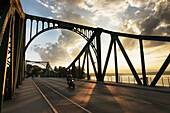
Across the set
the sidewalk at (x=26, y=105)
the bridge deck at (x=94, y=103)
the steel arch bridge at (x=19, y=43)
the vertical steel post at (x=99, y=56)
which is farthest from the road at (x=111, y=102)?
the vertical steel post at (x=99, y=56)

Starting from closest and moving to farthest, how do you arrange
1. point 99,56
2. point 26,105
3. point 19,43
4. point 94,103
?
point 26,105, point 94,103, point 19,43, point 99,56

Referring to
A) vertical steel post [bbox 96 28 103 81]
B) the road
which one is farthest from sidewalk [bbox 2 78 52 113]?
vertical steel post [bbox 96 28 103 81]

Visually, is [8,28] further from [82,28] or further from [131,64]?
[82,28]

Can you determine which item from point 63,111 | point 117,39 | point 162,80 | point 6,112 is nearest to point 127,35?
point 117,39

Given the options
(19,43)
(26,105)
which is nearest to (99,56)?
(19,43)

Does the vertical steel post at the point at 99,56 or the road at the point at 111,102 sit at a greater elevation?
the vertical steel post at the point at 99,56

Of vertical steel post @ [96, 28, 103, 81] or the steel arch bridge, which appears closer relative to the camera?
the steel arch bridge

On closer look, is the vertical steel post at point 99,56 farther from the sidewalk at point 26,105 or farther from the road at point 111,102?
the sidewalk at point 26,105

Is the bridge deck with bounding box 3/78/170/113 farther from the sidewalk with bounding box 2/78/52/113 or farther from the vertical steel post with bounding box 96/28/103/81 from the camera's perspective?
the vertical steel post with bounding box 96/28/103/81

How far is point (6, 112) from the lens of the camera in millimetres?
4887

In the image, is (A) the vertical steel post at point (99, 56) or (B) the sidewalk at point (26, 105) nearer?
(B) the sidewalk at point (26, 105)

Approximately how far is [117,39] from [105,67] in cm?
530

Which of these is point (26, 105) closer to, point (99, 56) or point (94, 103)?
point (94, 103)

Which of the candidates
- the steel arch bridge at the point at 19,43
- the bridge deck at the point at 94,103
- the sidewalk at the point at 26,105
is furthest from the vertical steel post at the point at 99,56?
the sidewalk at the point at 26,105
